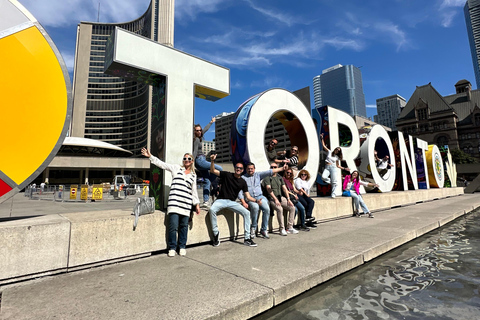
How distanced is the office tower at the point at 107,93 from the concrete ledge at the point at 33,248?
88676 millimetres

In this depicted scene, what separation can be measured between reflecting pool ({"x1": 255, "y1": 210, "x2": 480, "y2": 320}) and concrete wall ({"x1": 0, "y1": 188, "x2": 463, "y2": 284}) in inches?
88.3

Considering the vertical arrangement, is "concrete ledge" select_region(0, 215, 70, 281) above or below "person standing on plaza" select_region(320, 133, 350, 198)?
below

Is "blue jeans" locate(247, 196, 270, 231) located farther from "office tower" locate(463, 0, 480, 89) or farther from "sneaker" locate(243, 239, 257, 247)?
"office tower" locate(463, 0, 480, 89)

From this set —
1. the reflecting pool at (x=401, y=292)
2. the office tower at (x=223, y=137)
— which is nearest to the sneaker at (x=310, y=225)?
the reflecting pool at (x=401, y=292)

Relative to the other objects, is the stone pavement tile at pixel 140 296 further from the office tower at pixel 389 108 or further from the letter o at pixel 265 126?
the office tower at pixel 389 108

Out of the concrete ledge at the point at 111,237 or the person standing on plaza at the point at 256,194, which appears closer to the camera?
the concrete ledge at the point at 111,237

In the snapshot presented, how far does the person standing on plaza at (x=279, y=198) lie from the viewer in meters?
5.39

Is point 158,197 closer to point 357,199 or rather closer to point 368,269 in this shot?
point 368,269

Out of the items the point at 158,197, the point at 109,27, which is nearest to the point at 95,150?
the point at 158,197

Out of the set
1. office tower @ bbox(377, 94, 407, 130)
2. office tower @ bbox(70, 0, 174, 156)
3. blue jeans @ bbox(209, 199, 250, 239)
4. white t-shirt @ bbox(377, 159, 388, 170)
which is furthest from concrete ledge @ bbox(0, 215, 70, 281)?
office tower @ bbox(377, 94, 407, 130)

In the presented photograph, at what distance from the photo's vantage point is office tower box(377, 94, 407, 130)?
7254 inches

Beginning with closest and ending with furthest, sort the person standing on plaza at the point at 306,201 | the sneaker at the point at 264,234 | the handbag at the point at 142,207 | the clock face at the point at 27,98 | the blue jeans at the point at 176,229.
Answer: the clock face at the point at 27,98 → the handbag at the point at 142,207 → the blue jeans at the point at 176,229 → the sneaker at the point at 264,234 → the person standing on plaza at the point at 306,201

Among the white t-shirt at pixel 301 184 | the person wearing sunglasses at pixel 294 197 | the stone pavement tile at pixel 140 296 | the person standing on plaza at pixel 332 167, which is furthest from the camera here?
the person standing on plaza at pixel 332 167

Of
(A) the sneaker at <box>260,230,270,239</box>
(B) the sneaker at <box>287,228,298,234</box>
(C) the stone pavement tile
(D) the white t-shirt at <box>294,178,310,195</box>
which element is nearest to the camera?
(C) the stone pavement tile
